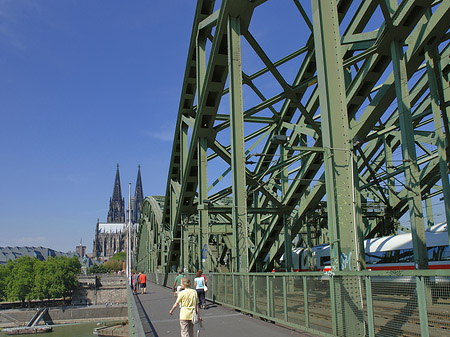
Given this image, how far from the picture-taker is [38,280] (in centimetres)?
8431

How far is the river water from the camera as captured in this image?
168 feet

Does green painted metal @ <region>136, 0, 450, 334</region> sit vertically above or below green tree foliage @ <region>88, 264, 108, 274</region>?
A: above

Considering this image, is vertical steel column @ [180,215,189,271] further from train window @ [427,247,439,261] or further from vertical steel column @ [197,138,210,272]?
train window @ [427,247,439,261]

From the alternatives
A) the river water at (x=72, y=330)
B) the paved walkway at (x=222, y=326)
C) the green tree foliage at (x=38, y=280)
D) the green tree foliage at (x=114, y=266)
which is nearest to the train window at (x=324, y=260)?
the paved walkway at (x=222, y=326)

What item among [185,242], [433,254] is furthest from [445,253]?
[185,242]

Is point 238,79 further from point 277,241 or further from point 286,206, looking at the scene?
point 277,241

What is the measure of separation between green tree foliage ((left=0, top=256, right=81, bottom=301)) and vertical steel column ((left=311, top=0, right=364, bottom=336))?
87031mm

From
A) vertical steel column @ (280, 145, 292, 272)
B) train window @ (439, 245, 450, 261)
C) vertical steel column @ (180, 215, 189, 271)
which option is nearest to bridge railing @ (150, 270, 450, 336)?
vertical steel column @ (280, 145, 292, 272)

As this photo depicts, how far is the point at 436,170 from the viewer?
58.1 feet

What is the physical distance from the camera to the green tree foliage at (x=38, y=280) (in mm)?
81500

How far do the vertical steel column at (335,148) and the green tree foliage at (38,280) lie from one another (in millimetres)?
87031

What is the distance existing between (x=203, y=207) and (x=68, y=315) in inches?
2415

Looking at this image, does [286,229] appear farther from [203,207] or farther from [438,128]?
[438,128]

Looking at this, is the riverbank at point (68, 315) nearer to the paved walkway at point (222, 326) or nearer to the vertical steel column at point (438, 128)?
the paved walkway at point (222, 326)
